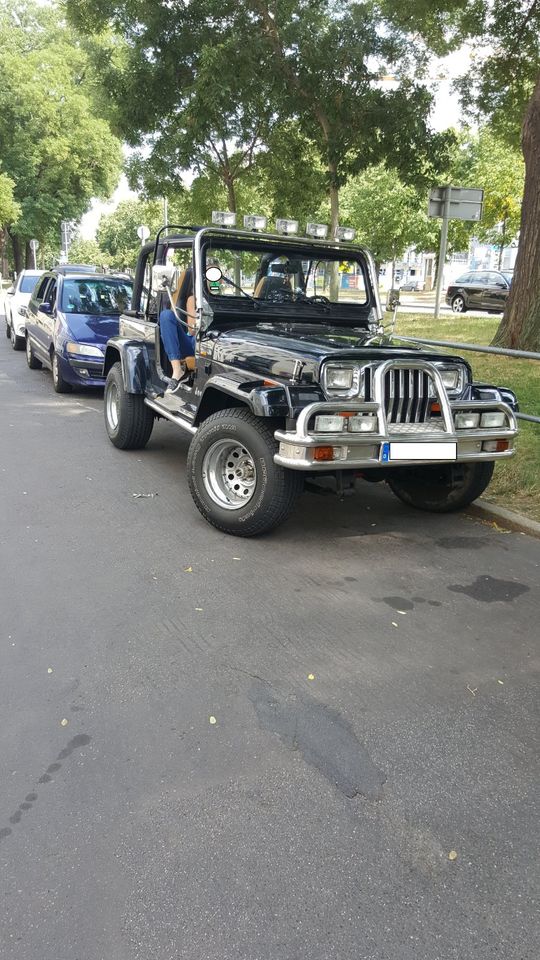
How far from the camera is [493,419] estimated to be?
5.14 m

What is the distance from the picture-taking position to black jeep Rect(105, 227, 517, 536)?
15.3ft

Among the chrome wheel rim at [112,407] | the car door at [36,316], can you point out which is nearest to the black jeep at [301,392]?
the chrome wheel rim at [112,407]

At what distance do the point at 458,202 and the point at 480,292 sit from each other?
13.2 metres

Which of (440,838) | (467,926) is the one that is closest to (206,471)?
(440,838)

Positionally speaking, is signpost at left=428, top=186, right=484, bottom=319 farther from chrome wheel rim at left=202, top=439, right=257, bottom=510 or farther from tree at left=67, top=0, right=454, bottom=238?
chrome wheel rim at left=202, top=439, right=257, bottom=510

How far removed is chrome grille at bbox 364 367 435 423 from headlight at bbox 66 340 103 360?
21.5 feet

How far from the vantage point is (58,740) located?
2871mm

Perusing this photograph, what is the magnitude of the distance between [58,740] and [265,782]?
2.74 ft

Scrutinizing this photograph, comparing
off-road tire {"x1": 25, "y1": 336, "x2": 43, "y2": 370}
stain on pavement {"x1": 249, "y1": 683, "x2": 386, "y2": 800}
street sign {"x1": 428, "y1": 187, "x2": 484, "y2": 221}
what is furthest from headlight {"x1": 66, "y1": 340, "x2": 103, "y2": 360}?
stain on pavement {"x1": 249, "y1": 683, "x2": 386, "y2": 800}

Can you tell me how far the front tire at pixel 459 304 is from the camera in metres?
25.7

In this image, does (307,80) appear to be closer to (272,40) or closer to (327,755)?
(272,40)

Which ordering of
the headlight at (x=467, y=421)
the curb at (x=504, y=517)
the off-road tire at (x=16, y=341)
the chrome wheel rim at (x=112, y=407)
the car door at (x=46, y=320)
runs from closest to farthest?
the headlight at (x=467, y=421), the curb at (x=504, y=517), the chrome wheel rim at (x=112, y=407), the car door at (x=46, y=320), the off-road tire at (x=16, y=341)

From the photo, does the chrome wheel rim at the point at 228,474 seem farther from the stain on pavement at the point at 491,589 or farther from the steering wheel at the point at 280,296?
the steering wheel at the point at 280,296

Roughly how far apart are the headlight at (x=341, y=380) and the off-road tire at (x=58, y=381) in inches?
276
